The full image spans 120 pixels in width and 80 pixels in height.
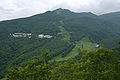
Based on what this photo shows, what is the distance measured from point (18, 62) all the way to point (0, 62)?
52.5 ft

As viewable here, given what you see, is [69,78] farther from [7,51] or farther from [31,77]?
[7,51]

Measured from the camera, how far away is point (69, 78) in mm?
21359

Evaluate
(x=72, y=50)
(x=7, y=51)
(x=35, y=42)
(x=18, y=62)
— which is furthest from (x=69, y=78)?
(x=35, y=42)

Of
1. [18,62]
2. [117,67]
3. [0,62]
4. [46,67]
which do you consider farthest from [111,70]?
[0,62]

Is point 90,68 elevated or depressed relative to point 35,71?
depressed

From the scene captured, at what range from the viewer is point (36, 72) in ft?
43.6

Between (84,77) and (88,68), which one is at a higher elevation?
(88,68)

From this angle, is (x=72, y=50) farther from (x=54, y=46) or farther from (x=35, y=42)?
(x=35, y=42)

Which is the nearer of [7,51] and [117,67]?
[117,67]

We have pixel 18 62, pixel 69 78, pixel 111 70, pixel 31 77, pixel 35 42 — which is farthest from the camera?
pixel 35 42

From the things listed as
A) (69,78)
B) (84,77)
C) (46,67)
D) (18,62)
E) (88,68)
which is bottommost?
(18,62)

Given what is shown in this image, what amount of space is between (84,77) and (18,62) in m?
108

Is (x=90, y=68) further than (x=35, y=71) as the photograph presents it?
Yes

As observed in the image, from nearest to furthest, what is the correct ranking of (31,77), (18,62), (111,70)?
(31,77), (111,70), (18,62)
